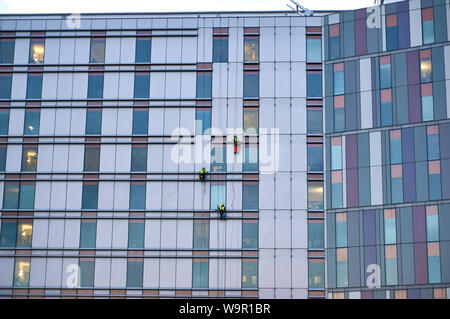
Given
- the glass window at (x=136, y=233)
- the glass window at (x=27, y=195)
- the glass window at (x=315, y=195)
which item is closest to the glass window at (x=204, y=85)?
the glass window at (x=315, y=195)

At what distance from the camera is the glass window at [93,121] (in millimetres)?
60562

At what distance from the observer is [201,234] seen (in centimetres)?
5753

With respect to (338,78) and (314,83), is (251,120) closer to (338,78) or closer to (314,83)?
(314,83)

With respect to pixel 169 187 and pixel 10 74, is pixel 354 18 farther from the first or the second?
pixel 10 74

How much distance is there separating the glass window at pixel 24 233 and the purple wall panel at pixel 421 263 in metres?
32.7

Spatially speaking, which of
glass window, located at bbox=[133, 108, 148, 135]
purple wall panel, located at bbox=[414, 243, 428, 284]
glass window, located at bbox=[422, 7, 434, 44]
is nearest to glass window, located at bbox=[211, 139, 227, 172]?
glass window, located at bbox=[133, 108, 148, 135]

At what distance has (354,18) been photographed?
59.7 metres

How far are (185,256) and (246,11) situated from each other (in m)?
24.7

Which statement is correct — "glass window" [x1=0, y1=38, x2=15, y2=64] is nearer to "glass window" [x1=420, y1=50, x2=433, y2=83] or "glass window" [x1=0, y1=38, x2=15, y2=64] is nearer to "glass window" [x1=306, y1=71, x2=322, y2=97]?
"glass window" [x1=306, y1=71, x2=322, y2=97]

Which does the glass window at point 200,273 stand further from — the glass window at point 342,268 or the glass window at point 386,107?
the glass window at point 386,107

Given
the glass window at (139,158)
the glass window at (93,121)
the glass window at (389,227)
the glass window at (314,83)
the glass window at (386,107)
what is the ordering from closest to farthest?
the glass window at (389,227)
the glass window at (386,107)
the glass window at (139,158)
the glass window at (314,83)
the glass window at (93,121)

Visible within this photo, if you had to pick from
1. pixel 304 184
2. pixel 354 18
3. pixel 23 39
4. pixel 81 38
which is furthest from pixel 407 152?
pixel 23 39

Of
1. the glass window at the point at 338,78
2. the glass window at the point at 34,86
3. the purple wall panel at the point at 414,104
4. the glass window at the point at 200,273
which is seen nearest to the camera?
the purple wall panel at the point at 414,104

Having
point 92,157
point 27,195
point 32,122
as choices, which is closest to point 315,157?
point 92,157
